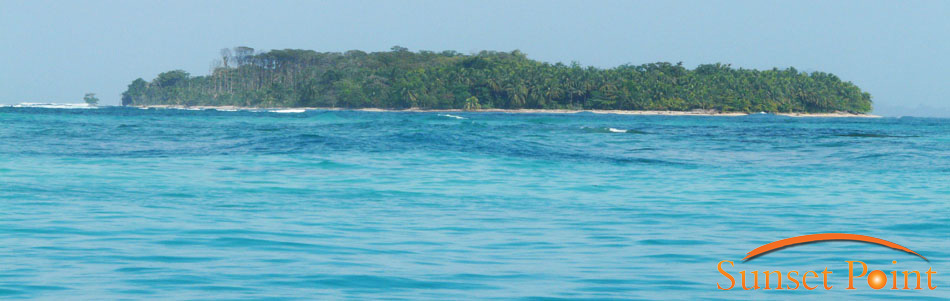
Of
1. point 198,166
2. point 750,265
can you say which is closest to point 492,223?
point 750,265

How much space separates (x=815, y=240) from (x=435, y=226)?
4.06 m

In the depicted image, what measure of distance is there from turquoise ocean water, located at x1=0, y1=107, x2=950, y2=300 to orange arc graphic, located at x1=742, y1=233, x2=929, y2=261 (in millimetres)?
176

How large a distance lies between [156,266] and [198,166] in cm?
1301

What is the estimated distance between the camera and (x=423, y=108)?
162 m

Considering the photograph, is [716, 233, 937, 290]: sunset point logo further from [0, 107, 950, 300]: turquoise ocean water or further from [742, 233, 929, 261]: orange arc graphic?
[742, 233, 929, 261]: orange arc graphic

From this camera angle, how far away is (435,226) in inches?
411

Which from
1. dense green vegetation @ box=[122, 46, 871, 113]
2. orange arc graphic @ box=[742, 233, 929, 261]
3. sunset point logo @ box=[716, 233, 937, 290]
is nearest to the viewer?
sunset point logo @ box=[716, 233, 937, 290]

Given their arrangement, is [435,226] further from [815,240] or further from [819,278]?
[819,278]

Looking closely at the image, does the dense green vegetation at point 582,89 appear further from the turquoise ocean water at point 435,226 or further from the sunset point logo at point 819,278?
the sunset point logo at point 819,278

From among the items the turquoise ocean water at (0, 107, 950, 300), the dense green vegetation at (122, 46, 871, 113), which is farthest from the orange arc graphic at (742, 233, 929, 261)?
the dense green vegetation at (122, 46, 871, 113)

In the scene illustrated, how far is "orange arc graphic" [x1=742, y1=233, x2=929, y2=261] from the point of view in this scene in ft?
28.2

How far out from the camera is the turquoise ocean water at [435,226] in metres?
6.96

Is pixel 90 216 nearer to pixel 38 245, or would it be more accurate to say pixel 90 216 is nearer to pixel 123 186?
pixel 38 245

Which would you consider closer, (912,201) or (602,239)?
(602,239)
